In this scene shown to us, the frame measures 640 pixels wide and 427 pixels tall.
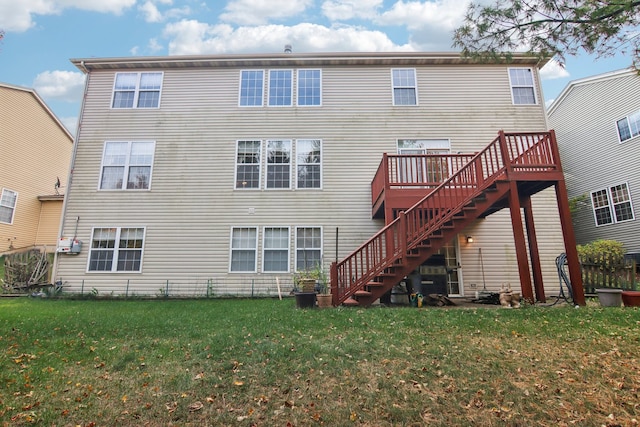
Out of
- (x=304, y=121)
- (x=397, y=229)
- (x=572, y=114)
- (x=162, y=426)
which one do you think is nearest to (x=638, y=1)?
(x=397, y=229)

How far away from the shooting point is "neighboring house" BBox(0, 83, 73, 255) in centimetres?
1614

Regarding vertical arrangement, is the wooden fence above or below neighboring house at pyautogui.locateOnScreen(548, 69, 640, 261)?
below

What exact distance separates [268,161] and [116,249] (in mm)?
5998

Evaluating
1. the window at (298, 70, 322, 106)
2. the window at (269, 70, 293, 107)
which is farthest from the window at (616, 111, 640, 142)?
the window at (269, 70, 293, 107)

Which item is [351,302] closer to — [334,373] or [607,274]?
[334,373]

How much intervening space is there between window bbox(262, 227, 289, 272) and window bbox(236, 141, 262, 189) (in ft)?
5.93

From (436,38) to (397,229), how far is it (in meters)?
8.26

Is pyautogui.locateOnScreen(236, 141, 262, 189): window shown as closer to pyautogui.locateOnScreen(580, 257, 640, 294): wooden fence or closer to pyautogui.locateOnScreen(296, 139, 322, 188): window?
pyautogui.locateOnScreen(296, 139, 322, 188): window

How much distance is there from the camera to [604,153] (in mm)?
14672

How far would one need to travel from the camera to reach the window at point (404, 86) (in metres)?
12.2

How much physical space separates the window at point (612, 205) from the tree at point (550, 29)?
37.0 ft

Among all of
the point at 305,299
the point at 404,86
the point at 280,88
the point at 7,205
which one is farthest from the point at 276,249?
the point at 7,205

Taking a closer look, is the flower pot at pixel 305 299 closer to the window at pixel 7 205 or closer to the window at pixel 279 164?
the window at pixel 279 164

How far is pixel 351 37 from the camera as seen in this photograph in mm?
22422
